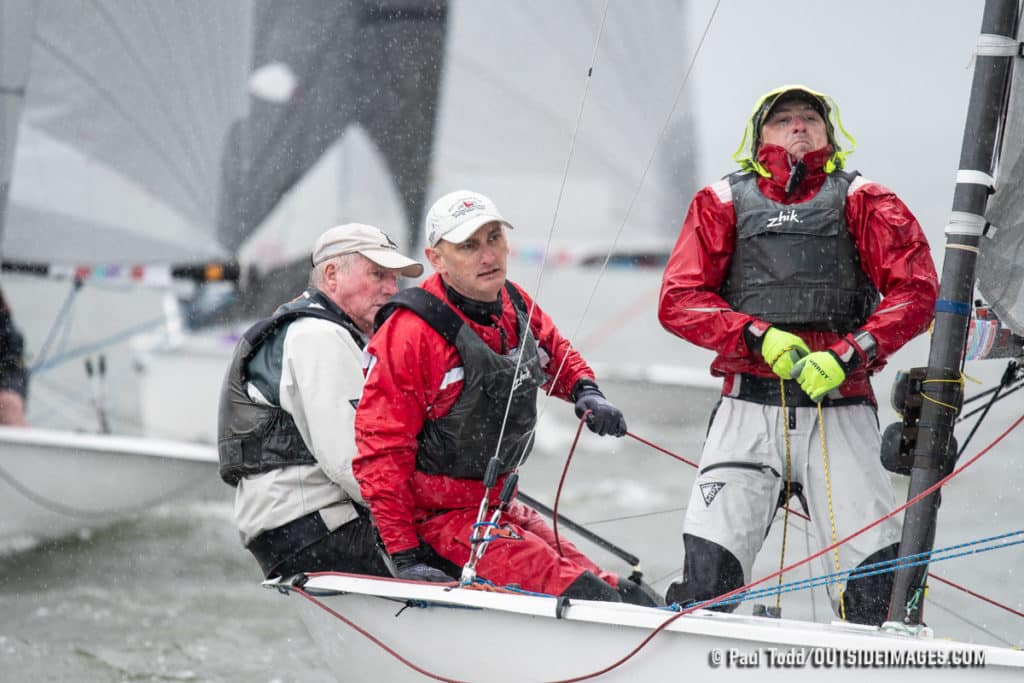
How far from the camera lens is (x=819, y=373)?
236 cm

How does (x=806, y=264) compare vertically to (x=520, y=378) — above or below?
above

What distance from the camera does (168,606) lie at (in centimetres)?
475

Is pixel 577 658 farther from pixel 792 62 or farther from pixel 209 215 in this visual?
pixel 792 62

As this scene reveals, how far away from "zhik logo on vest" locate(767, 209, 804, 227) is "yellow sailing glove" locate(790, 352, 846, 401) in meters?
0.32

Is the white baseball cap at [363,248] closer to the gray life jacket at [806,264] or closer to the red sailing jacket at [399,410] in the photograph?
the red sailing jacket at [399,410]

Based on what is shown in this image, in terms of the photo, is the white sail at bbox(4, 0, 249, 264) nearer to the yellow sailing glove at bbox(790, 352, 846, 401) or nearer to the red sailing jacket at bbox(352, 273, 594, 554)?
the red sailing jacket at bbox(352, 273, 594, 554)

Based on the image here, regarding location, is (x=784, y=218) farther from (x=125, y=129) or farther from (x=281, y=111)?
(x=125, y=129)

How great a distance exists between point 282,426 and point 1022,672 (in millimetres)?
1543

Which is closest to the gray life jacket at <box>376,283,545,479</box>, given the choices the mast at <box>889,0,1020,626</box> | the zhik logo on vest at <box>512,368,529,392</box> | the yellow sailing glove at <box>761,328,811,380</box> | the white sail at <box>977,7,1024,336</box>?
the zhik logo on vest at <box>512,368,529,392</box>

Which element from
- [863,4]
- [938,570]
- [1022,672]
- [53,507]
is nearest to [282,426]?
[1022,672]

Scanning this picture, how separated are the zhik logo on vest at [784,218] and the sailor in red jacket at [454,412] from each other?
54 centimetres

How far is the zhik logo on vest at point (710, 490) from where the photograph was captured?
8.27ft

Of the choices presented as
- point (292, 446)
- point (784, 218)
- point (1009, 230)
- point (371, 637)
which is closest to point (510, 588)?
point (371, 637)

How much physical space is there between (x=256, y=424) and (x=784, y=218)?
1225 mm
